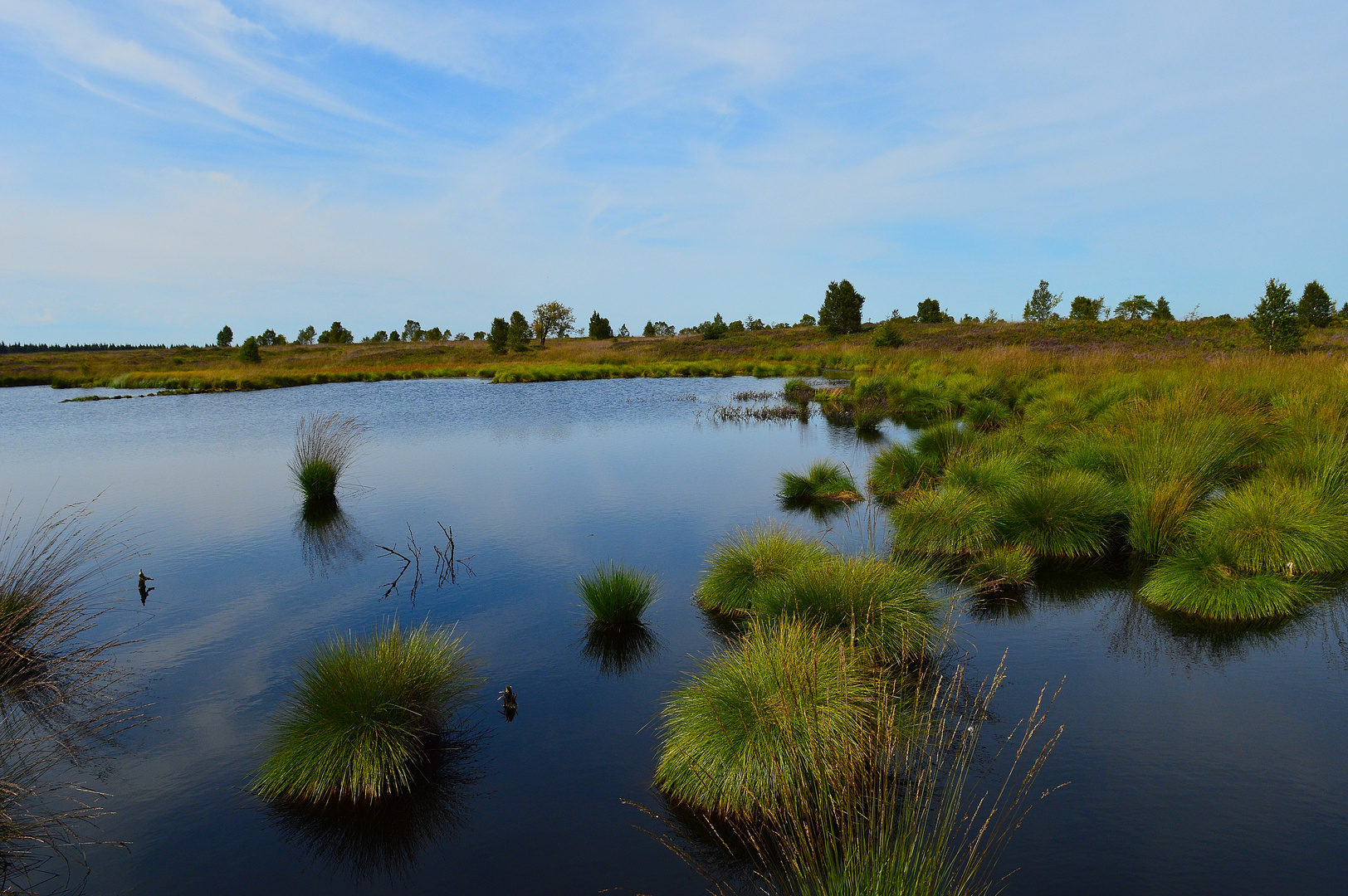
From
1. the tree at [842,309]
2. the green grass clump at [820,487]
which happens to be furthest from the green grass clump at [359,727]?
the tree at [842,309]

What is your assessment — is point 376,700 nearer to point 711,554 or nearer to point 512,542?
point 711,554

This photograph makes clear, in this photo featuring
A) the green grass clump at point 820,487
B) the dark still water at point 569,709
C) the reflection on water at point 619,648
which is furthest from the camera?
the green grass clump at point 820,487

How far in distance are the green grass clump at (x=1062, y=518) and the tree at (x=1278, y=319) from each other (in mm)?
22484

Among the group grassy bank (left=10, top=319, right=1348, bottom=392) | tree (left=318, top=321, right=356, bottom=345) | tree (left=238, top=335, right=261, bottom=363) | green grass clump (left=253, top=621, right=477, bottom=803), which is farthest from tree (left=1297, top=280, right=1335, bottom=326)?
tree (left=318, top=321, right=356, bottom=345)

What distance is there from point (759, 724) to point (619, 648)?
256 cm

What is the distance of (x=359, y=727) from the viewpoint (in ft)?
14.0

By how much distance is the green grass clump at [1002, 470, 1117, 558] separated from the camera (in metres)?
8.02

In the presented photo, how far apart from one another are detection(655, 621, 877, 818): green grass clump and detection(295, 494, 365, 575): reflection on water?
587cm

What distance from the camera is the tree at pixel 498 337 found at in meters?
60.3

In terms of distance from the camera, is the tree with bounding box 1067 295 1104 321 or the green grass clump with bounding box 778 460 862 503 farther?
the tree with bounding box 1067 295 1104 321

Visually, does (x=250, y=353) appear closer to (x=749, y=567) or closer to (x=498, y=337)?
(x=498, y=337)

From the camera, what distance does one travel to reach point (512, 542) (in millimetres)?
9312

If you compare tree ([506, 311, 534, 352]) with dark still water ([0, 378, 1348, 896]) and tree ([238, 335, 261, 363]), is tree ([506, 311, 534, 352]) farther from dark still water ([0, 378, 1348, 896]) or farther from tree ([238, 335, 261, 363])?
dark still water ([0, 378, 1348, 896])

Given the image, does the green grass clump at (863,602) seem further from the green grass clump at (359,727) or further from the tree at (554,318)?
the tree at (554,318)
